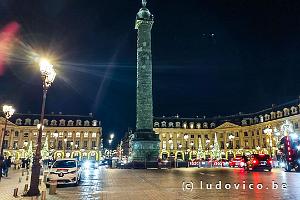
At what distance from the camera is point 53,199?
13.2 metres

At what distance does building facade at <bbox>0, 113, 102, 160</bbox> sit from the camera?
10081cm

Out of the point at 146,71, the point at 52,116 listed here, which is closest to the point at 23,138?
the point at 52,116

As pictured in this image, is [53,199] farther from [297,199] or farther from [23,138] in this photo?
[23,138]

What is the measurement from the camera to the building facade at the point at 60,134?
101 metres

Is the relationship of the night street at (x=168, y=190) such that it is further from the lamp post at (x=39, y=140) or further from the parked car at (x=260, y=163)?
the parked car at (x=260, y=163)

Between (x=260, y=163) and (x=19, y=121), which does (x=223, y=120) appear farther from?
(x=260, y=163)

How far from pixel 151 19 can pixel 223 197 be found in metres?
44.9

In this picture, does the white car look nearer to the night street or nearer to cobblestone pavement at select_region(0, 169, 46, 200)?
the night street

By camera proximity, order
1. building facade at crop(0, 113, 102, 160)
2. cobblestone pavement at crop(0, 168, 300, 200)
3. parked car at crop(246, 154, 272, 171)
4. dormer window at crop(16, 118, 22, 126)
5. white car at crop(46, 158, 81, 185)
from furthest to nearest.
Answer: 1. dormer window at crop(16, 118, 22, 126)
2. building facade at crop(0, 113, 102, 160)
3. parked car at crop(246, 154, 272, 171)
4. white car at crop(46, 158, 81, 185)
5. cobblestone pavement at crop(0, 168, 300, 200)

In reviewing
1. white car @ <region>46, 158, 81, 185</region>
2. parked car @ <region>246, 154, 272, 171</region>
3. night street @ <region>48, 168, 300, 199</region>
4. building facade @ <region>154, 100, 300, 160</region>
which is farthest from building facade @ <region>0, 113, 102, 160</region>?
night street @ <region>48, 168, 300, 199</region>

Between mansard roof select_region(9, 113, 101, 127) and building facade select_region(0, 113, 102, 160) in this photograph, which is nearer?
building facade select_region(0, 113, 102, 160)

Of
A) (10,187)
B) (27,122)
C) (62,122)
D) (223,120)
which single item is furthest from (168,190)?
(223,120)

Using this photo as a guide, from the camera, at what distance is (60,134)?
344 ft

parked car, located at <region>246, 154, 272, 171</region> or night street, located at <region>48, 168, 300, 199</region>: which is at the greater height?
parked car, located at <region>246, 154, 272, 171</region>
